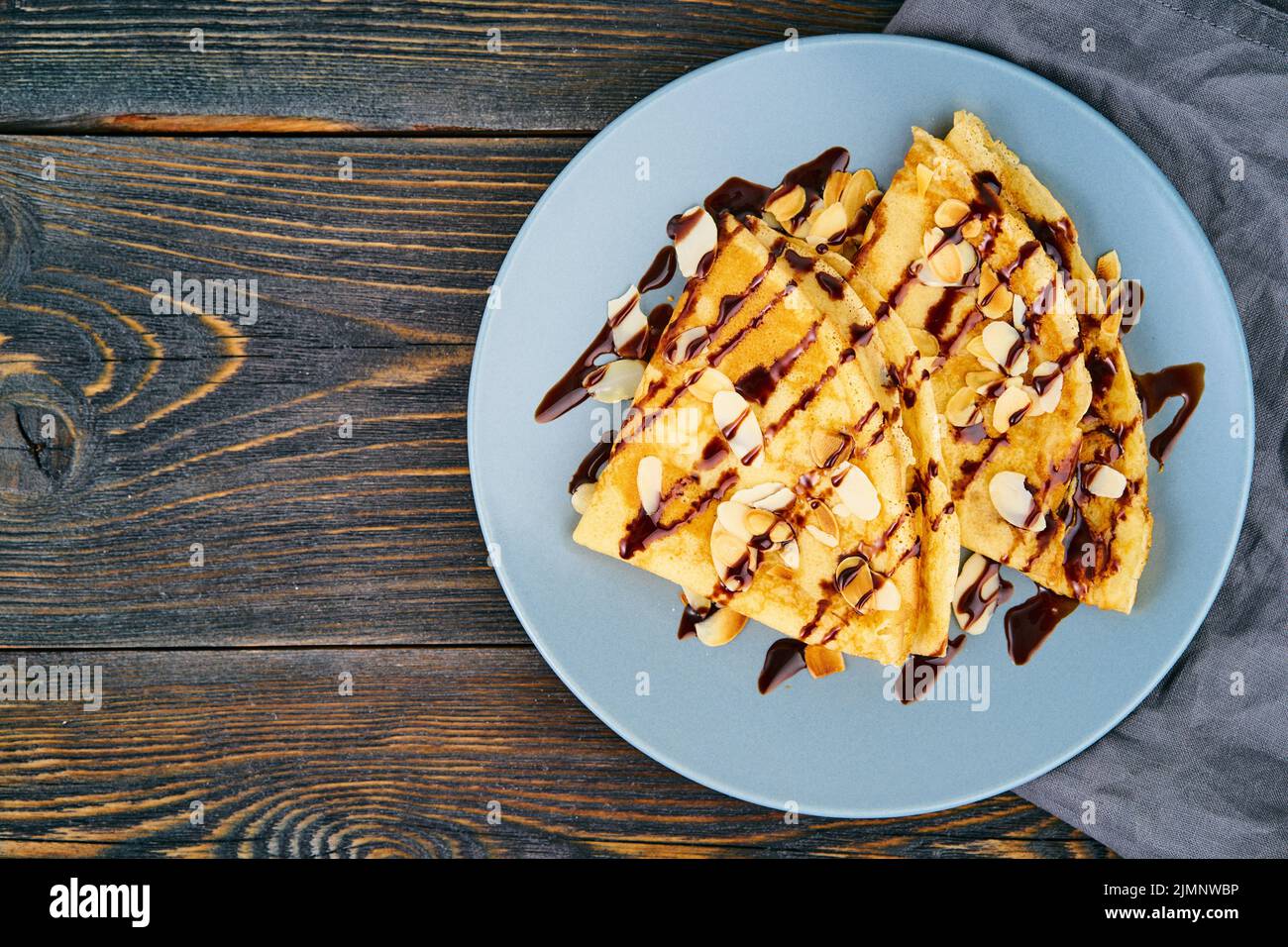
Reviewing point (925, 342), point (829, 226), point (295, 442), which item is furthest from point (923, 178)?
point (295, 442)

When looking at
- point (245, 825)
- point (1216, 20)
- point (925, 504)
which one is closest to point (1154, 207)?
point (1216, 20)

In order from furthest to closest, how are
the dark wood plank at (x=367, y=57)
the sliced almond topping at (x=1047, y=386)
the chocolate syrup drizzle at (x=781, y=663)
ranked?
the dark wood plank at (x=367, y=57)
the chocolate syrup drizzle at (x=781, y=663)
the sliced almond topping at (x=1047, y=386)

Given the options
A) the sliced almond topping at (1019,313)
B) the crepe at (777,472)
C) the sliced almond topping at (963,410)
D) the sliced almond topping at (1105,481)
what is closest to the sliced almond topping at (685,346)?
the crepe at (777,472)

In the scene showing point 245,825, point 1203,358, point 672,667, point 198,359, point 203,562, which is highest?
→ point 198,359

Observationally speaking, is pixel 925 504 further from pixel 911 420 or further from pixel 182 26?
pixel 182 26

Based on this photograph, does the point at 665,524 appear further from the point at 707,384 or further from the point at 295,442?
the point at 295,442

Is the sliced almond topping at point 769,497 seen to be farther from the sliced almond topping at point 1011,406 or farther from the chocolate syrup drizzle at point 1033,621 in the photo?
the chocolate syrup drizzle at point 1033,621
